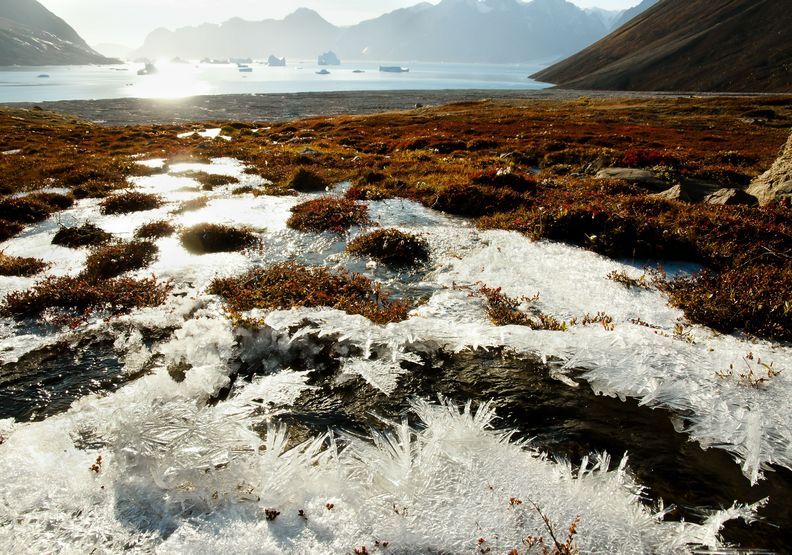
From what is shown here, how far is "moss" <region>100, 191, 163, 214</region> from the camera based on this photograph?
50.8ft

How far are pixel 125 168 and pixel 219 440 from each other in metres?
23.8

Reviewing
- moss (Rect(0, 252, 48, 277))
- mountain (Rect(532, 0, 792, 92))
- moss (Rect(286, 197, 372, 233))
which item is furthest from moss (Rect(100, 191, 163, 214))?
mountain (Rect(532, 0, 792, 92))

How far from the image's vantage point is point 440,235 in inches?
500

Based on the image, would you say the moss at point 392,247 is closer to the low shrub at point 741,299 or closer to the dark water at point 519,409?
the dark water at point 519,409

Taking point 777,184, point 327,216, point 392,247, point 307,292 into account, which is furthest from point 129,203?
point 777,184

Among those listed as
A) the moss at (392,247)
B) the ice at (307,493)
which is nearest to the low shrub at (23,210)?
the moss at (392,247)

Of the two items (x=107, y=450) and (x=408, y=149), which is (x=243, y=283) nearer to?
(x=107, y=450)

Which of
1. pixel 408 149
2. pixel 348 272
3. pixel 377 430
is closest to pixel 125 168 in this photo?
pixel 408 149

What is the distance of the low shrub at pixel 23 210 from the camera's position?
14.5m

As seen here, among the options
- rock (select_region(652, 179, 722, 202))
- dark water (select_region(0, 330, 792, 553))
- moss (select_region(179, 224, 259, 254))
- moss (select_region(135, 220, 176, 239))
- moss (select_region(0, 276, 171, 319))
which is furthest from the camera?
A: rock (select_region(652, 179, 722, 202))

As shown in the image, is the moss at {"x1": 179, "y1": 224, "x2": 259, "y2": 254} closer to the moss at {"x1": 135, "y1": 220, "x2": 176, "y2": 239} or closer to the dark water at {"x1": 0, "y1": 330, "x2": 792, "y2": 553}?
the moss at {"x1": 135, "y1": 220, "x2": 176, "y2": 239}

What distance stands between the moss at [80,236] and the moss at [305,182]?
8.12 metres

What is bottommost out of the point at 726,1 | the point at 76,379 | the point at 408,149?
the point at 76,379

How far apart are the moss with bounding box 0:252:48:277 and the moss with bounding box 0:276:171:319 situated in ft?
4.77
